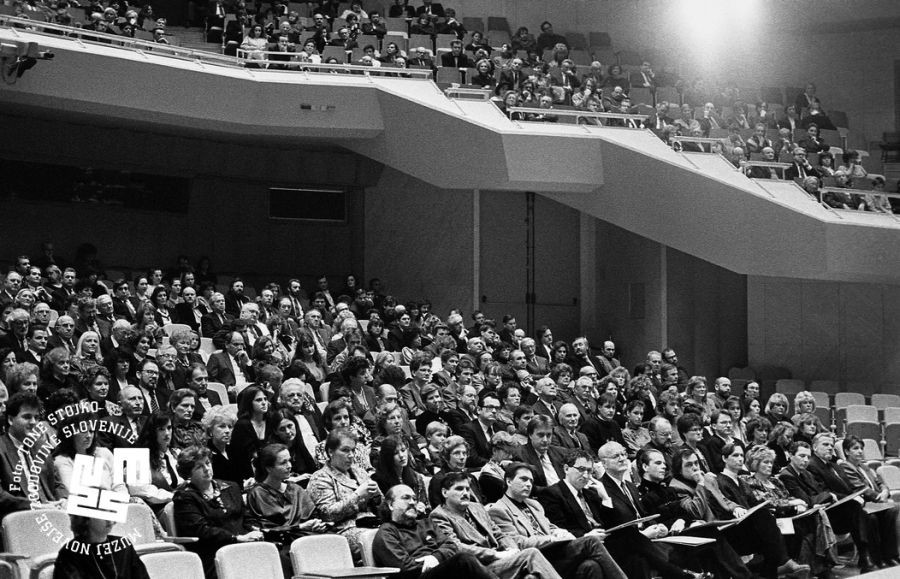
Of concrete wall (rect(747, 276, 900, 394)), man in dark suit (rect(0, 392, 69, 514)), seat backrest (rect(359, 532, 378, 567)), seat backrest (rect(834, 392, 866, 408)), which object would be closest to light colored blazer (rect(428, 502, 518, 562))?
seat backrest (rect(359, 532, 378, 567))

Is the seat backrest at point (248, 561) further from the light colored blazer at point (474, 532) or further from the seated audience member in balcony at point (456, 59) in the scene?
the seated audience member in balcony at point (456, 59)

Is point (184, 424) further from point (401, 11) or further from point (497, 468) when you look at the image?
point (401, 11)

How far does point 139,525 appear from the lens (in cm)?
602

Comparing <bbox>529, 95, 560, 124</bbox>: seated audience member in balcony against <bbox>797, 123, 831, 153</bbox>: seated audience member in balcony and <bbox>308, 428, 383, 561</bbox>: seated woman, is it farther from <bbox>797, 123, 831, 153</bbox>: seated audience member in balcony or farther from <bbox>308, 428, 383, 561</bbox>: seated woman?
<bbox>308, 428, 383, 561</bbox>: seated woman

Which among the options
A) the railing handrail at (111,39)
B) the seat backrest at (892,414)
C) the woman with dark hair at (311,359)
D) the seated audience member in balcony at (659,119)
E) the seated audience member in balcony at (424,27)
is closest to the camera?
the woman with dark hair at (311,359)

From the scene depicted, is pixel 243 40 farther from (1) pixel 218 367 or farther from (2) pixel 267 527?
(2) pixel 267 527

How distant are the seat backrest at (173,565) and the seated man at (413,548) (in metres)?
1.09

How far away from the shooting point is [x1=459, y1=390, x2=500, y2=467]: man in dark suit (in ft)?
28.2

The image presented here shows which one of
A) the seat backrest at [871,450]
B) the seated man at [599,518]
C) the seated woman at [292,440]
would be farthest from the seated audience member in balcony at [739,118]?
the seated woman at [292,440]

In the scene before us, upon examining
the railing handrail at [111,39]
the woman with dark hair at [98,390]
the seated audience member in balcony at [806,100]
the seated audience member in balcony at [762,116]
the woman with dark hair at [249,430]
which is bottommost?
the woman with dark hair at [249,430]

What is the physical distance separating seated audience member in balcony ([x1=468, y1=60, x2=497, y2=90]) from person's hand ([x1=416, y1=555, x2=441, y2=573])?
32.6 ft

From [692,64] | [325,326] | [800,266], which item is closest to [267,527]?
[325,326]

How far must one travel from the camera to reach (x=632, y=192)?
1499 cm

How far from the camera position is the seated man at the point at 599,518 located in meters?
7.16
